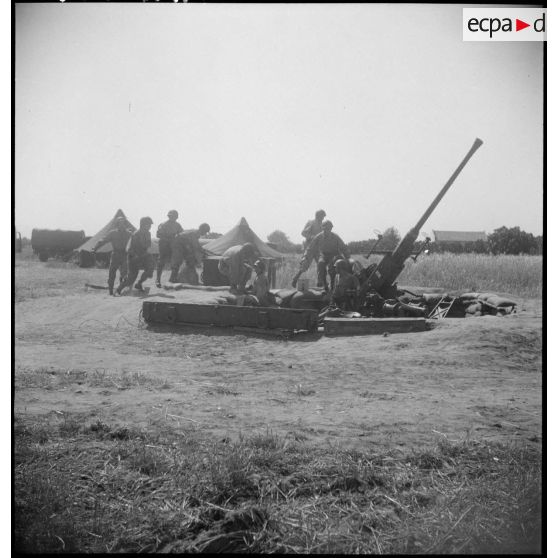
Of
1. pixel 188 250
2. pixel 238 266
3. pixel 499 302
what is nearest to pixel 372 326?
pixel 499 302

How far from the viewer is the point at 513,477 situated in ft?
9.46

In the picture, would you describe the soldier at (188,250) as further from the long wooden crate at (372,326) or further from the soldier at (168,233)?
the long wooden crate at (372,326)

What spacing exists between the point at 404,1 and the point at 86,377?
405cm

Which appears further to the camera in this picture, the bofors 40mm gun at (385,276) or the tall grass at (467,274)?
the tall grass at (467,274)

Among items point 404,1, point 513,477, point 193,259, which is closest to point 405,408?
point 513,477

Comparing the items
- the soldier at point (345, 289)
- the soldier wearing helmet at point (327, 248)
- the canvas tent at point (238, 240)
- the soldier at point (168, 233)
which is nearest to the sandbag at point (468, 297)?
the soldier at point (345, 289)

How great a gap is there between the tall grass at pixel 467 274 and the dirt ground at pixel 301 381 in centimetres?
366

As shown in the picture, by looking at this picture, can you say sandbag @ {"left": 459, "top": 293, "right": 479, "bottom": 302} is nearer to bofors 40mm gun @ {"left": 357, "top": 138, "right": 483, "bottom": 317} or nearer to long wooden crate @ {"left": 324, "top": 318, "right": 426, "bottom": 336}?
bofors 40mm gun @ {"left": 357, "top": 138, "right": 483, "bottom": 317}

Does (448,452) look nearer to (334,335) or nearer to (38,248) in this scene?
(334,335)

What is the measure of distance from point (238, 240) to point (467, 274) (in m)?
5.59

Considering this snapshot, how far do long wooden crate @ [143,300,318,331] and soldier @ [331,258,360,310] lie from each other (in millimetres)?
1001

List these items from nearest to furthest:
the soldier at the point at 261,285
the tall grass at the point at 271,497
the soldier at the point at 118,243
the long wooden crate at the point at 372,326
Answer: the tall grass at the point at 271,497, the long wooden crate at the point at 372,326, the soldier at the point at 261,285, the soldier at the point at 118,243

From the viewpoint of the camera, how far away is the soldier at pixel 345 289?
8.60 meters

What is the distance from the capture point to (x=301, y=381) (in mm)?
5070
